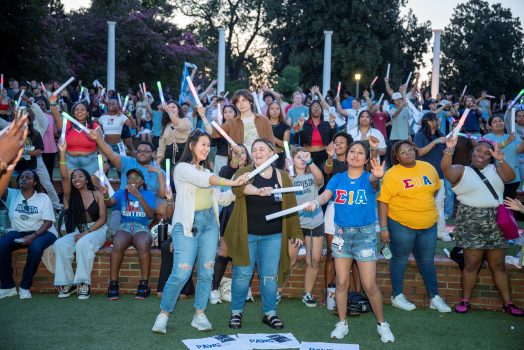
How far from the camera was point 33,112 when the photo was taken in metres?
9.61

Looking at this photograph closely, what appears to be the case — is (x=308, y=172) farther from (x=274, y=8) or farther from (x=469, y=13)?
(x=469, y=13)

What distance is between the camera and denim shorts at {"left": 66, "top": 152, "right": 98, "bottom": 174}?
28.3 ft

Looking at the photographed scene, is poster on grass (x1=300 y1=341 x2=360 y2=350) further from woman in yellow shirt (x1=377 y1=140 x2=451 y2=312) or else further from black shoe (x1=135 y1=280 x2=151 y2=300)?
black shoe (x1=135 y1=280 x2=151 y2=300)

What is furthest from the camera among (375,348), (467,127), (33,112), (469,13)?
(469,13)

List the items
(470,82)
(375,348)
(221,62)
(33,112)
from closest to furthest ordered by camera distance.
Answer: (375,348)
(33,112)
(221,62)
(470,82)

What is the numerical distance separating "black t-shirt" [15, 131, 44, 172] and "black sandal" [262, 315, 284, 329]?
4673mm

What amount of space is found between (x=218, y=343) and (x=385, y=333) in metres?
1.54

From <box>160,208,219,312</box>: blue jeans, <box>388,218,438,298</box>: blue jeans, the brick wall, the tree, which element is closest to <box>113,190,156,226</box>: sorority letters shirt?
the brick wall

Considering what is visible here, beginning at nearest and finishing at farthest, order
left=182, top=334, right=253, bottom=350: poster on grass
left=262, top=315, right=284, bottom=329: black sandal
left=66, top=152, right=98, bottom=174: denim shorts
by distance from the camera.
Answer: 1. left=182, top=334, right=253, bottom=350: poster on grass
2. left=262, top=315, right=284, bottom=329: black sandal
3. left=66, top=152, right=98, bottom=174: denim shorts

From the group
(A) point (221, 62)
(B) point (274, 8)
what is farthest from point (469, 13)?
(A) point (221, 62)

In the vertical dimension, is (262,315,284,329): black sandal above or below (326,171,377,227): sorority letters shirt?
below

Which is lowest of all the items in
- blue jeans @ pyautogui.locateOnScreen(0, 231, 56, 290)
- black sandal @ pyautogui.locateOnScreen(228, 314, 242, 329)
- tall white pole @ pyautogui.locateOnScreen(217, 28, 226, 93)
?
black sandal @ pyautogui.locateOnScreen(228, 314, 242, 329)

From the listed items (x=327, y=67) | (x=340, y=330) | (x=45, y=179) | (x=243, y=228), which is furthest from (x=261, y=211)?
(x=327, y=67)

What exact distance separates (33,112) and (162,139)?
7.48 feet
